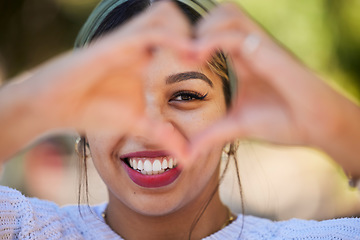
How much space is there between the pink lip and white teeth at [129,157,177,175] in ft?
0.04

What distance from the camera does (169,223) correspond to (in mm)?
2107

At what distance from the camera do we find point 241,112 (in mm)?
1478

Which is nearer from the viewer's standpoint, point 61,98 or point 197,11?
point 61,98

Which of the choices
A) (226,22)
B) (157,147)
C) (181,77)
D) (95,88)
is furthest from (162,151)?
(226,22)

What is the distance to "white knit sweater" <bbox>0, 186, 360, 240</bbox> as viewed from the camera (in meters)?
1.89

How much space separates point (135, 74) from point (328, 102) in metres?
0.52

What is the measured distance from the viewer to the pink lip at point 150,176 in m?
1.93

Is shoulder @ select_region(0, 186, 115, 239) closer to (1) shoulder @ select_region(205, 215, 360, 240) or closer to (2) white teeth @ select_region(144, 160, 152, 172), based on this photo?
(2) white teeth @ select_region(144, 160, 152, 172)

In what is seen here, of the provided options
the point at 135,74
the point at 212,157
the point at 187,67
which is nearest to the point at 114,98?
the point at 135,74

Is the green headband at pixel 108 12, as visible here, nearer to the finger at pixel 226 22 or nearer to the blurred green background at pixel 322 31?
the finger at pixel 226 22

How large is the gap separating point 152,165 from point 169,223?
30 cm

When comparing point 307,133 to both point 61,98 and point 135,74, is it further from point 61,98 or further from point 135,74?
point 61,98

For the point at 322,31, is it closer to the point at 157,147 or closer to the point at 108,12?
the point at 108,12

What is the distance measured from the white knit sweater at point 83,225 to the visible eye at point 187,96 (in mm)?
562
